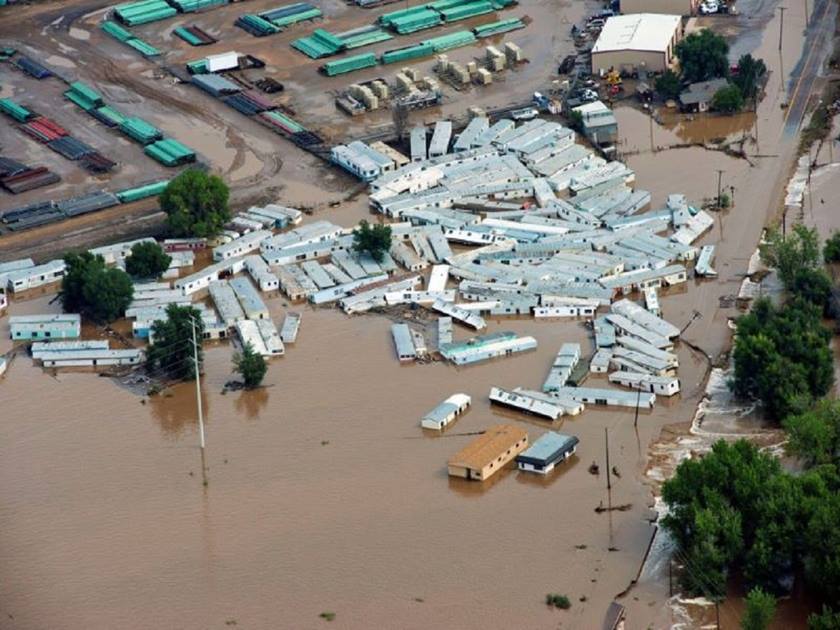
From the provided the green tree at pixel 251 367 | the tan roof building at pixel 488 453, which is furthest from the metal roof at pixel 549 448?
the green tree at pixel 251 367

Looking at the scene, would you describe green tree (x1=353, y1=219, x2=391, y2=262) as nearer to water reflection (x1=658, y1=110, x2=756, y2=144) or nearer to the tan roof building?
the tan roof building

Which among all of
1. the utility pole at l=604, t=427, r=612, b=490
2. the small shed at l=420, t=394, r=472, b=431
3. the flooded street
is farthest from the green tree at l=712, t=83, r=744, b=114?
the utility pole at l=604, t=427, r=612, b=490

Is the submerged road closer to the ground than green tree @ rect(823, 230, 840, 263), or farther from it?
closer to the ground

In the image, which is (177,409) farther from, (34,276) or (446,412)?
(34,276)

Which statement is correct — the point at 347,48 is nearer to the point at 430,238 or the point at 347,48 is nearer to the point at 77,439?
the point at 430,238

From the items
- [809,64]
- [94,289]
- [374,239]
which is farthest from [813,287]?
[809,64]

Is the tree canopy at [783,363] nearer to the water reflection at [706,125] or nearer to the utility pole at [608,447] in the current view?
the utility pole at [608,447]

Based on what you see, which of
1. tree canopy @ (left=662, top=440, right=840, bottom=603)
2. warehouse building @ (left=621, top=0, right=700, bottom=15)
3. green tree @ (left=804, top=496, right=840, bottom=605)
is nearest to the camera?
green tree @ (left=804, top=496, right=840, bottom=605)
